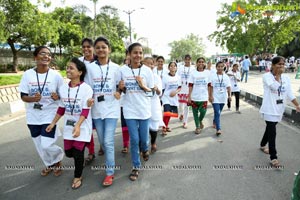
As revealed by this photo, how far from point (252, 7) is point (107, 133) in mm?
28084

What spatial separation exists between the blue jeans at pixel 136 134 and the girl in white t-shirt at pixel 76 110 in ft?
1.90

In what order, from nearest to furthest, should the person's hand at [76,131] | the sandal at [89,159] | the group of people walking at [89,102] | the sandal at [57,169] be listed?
1. the person's hand at [76,131]
2. the group of people walking at [89,102]
3. the sandal at [57,169]
4. the sandal at [89,159]

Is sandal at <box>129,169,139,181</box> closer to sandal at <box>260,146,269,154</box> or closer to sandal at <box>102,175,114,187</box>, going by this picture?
sandal at <box>102,175,114,187</box>

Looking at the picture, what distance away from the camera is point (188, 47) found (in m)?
76.9

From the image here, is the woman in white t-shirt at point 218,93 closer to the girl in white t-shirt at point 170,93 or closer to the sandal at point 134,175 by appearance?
the girl in white t-shirt at point 170,93

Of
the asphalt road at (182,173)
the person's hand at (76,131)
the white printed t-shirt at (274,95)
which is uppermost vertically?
the white printed t-shirt at (274,95)

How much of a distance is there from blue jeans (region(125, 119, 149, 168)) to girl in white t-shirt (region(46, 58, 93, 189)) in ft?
1.90

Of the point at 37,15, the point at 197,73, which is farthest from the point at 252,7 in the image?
the point at 197,73

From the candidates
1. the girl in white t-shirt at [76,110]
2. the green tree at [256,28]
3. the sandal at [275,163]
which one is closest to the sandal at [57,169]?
Answer: the girl in white t-shirt at [76,110]

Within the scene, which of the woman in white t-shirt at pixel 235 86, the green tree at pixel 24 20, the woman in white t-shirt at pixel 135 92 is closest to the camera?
the woman in white t-shirt at pixel 135 92

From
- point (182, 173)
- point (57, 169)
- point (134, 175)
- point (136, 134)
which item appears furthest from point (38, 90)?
point (182, 173)

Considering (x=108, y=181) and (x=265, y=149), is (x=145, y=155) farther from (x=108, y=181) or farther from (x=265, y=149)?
(x=265, y=149)

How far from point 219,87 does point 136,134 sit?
8.90 ft

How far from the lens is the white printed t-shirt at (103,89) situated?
3279mm
